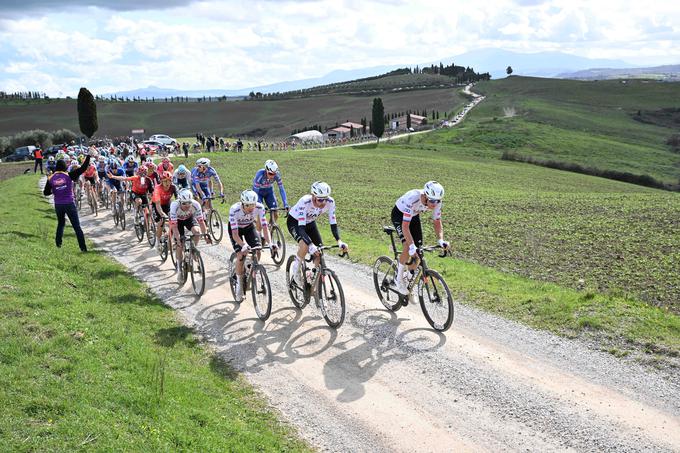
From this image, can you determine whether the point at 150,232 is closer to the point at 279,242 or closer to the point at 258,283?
the point at 279,242

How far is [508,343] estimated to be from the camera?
11.1m

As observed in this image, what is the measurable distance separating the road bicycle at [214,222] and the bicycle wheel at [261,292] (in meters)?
8.36

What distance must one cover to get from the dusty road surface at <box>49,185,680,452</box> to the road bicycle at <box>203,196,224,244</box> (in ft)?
25.3

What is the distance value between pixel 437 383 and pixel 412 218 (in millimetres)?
3959

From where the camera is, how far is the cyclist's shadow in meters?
9.65

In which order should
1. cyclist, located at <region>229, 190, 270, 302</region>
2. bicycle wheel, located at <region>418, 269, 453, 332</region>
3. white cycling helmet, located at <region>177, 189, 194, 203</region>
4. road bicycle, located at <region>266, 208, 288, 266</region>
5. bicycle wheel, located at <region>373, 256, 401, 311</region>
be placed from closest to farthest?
bicycle wheel, located at <region>418, 269, 453, 332</region> → cyclist, located at <region>229, 190, 270, 302</region> → bicycle wheel, located at <region>373, 256, 401, 311</region> → white cycling helmet, located at <region>177, 189, 194, 203</region> → road bicycle, located at <region>266, 208, 288, 266</region>

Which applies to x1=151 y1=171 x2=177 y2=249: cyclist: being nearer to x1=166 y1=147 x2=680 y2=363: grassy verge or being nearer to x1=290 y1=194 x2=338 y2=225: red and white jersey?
x1=290 y1=194 x2=338 y2=225: red and white jersey

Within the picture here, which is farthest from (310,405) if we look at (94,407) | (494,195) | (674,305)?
(494,195)

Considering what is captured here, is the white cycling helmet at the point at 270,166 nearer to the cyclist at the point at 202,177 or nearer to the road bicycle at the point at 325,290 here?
the cyclist at the point at 202,177

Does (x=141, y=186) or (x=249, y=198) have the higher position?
(x=249, y=198)

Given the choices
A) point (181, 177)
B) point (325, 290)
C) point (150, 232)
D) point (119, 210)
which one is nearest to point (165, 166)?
point (181, 177)

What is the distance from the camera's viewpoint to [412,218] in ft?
40.6

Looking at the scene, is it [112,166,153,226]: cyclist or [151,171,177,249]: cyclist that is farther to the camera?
[112,166,153,226]: cyclist

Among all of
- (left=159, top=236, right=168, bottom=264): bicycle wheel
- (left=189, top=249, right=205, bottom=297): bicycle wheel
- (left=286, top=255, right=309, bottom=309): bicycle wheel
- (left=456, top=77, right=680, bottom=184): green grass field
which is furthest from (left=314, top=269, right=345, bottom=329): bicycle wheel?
(left=456, top=77, right=680, bottom=184): green grass field
